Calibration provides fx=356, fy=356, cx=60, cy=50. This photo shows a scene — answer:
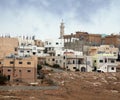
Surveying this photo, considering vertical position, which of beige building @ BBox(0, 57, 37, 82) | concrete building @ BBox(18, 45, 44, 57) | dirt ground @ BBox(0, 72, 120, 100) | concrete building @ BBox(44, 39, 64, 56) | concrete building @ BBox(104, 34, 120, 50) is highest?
concrete building @ BBox(104, 34, 120, 50)

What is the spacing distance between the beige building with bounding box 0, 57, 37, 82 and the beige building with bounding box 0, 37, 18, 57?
1155cm

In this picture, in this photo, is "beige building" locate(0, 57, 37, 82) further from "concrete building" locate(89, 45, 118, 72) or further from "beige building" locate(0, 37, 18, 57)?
"concrete building" locate(89, 45, 118, 72)

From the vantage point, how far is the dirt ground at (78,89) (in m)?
38.0

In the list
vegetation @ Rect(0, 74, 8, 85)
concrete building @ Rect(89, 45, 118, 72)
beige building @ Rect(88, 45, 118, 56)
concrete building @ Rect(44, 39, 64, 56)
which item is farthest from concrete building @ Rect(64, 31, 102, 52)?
vegetation @ Rect(0, 74, 8, 85)

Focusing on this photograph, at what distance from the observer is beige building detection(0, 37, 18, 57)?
6027cm

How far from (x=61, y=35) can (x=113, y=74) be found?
36.6 meters

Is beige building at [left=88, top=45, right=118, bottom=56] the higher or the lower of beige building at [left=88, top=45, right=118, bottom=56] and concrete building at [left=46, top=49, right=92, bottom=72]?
the higher

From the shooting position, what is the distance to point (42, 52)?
72.2 meters

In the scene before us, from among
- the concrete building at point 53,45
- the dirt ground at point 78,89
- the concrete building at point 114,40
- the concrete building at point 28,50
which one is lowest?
the dirt ground at point 78,89

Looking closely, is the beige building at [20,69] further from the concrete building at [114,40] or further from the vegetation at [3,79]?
the concrete building at [114,40]

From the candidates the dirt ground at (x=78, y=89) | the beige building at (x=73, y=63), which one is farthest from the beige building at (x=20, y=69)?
the beige building at (x=73, y=63)

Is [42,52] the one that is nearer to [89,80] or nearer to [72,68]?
[72,68]

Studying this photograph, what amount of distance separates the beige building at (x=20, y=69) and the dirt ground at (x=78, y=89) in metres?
2.93

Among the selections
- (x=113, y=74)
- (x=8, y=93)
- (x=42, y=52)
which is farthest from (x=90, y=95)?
(x=42, y=52)
